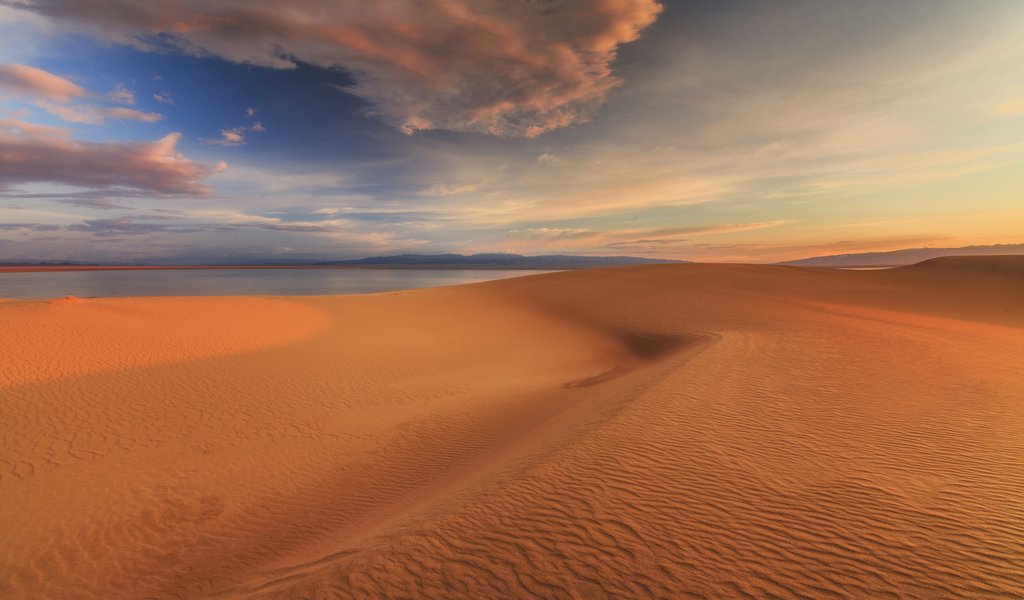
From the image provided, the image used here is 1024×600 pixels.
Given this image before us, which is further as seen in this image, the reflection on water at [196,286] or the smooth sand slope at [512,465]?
the reflection on water at [196,286]

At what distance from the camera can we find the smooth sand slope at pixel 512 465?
3760 mm

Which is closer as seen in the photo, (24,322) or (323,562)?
(323,562)

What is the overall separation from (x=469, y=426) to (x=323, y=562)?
5978 mm

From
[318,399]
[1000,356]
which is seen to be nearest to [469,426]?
[318,399]

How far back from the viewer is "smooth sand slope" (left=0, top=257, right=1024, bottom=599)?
12.3 feet

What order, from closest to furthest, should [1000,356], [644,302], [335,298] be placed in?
[1000,356] < [644,302] < [335,298]

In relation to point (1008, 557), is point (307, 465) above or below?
below

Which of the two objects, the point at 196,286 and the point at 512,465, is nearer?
the point at 512,465

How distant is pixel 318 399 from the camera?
12359 mm

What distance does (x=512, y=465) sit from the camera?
6.44 m

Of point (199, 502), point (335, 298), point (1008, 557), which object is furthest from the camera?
point (335, 298)

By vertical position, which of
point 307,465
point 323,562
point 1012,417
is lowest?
point 307,465

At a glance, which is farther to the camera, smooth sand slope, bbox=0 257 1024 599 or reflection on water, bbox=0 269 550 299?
reflection on water, bbox=0 269 550 299

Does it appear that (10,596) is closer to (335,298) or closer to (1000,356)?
(1000,356)
